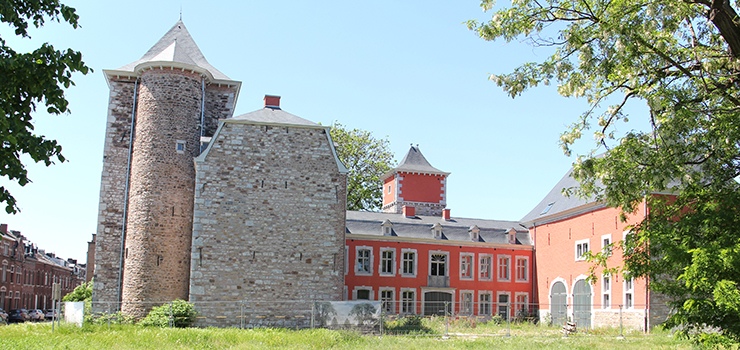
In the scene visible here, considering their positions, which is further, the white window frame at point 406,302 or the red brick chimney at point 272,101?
the white window frame at point 406,302

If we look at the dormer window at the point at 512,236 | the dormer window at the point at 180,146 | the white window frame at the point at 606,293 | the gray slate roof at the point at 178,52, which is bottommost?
the white window frame at the point at 606,293

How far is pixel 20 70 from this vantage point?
9188 millimetres

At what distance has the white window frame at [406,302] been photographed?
33753mm

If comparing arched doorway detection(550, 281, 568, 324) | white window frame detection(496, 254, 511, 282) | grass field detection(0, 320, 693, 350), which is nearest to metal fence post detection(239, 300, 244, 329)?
grass field detection(0, 320, 693, 350)

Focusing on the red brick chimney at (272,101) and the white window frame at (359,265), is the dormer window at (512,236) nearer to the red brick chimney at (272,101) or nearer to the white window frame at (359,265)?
the white window frame at (359,265)

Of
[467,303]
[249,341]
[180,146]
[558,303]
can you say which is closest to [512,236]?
[467,303]

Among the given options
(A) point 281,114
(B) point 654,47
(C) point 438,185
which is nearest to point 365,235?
(C) point 438,185

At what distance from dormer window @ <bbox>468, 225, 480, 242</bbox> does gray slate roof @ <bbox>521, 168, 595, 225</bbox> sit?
8.85 ft

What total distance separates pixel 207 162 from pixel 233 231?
2.46 metres

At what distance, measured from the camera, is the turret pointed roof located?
39188 millimetres

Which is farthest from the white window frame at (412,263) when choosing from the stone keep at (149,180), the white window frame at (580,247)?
the stone keep at (149,180)

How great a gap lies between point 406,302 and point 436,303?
1449mm

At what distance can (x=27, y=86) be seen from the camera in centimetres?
940

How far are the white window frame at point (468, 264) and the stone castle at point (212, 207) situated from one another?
39.1 ft
